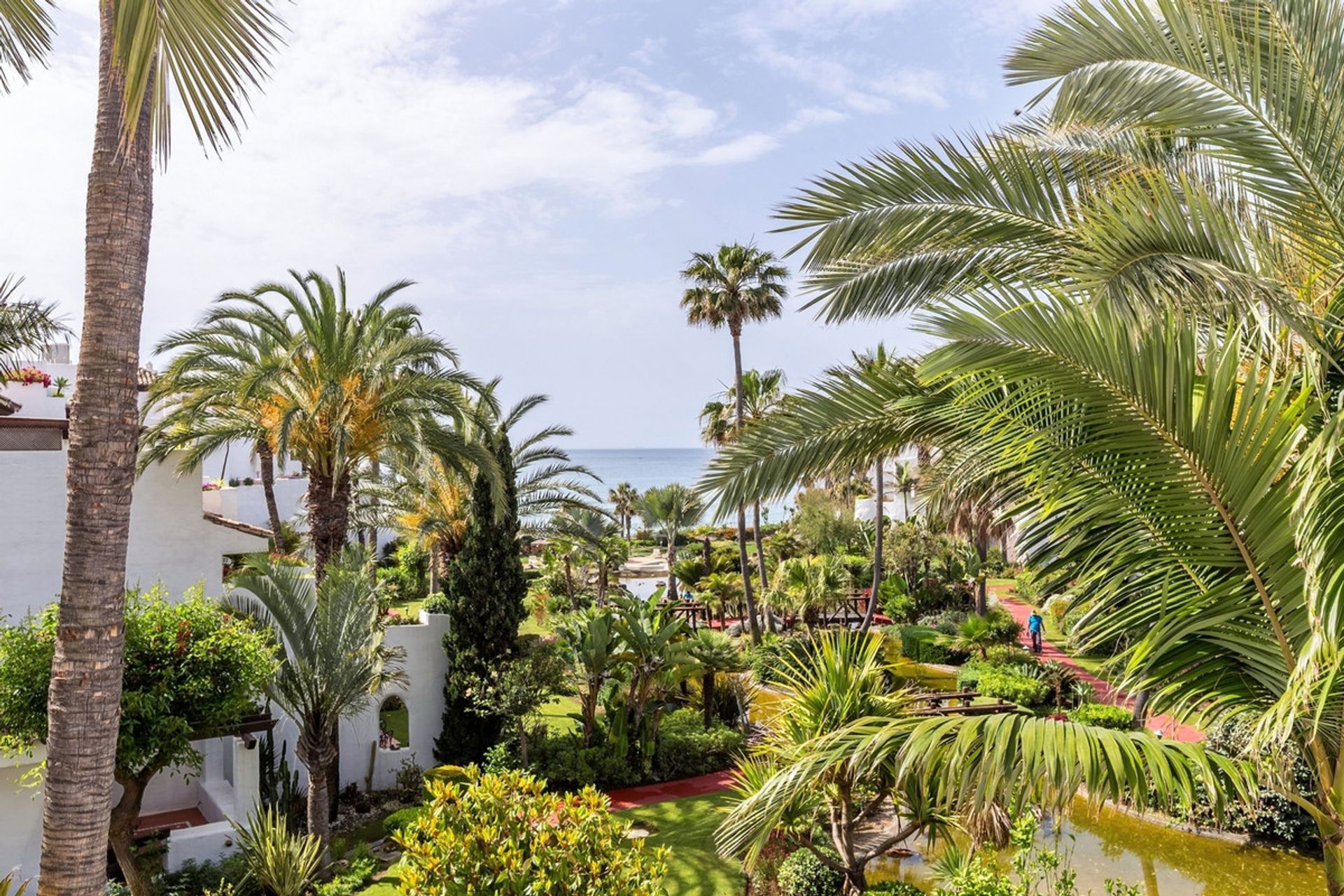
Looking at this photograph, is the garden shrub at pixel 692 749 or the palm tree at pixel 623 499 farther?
the palm tree at pixel 623 499

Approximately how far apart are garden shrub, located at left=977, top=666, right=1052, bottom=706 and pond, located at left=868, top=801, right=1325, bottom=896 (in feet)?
17.5

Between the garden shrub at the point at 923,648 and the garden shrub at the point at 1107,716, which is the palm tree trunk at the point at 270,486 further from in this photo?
the garden shrub at the point at 1107,716

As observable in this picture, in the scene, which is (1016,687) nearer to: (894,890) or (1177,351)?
(894,890)

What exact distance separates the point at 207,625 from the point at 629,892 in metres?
7.09

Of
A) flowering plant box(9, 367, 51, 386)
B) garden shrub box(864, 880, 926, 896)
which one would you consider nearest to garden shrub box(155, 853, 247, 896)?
garden shrub box(864, 880, 926, 896)

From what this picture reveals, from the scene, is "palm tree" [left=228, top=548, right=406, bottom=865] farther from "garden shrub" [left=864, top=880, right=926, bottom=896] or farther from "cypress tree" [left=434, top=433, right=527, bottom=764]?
"garden shrub" [left=864, top=880, right=926, bottom=896]

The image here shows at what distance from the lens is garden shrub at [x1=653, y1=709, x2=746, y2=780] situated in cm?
1662

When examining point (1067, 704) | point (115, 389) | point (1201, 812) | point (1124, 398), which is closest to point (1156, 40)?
point (1124, 398)

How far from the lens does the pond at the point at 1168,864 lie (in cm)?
1091

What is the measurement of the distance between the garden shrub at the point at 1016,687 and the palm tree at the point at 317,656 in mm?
12799

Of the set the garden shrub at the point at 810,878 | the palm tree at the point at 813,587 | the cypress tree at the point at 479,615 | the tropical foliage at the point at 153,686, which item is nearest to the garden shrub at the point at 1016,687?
the palm tree at the point at 813,587

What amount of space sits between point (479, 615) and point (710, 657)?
4.58 metres

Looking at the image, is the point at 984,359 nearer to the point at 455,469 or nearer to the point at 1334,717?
the point at 1334,717

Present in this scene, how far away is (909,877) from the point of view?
37.3ft
